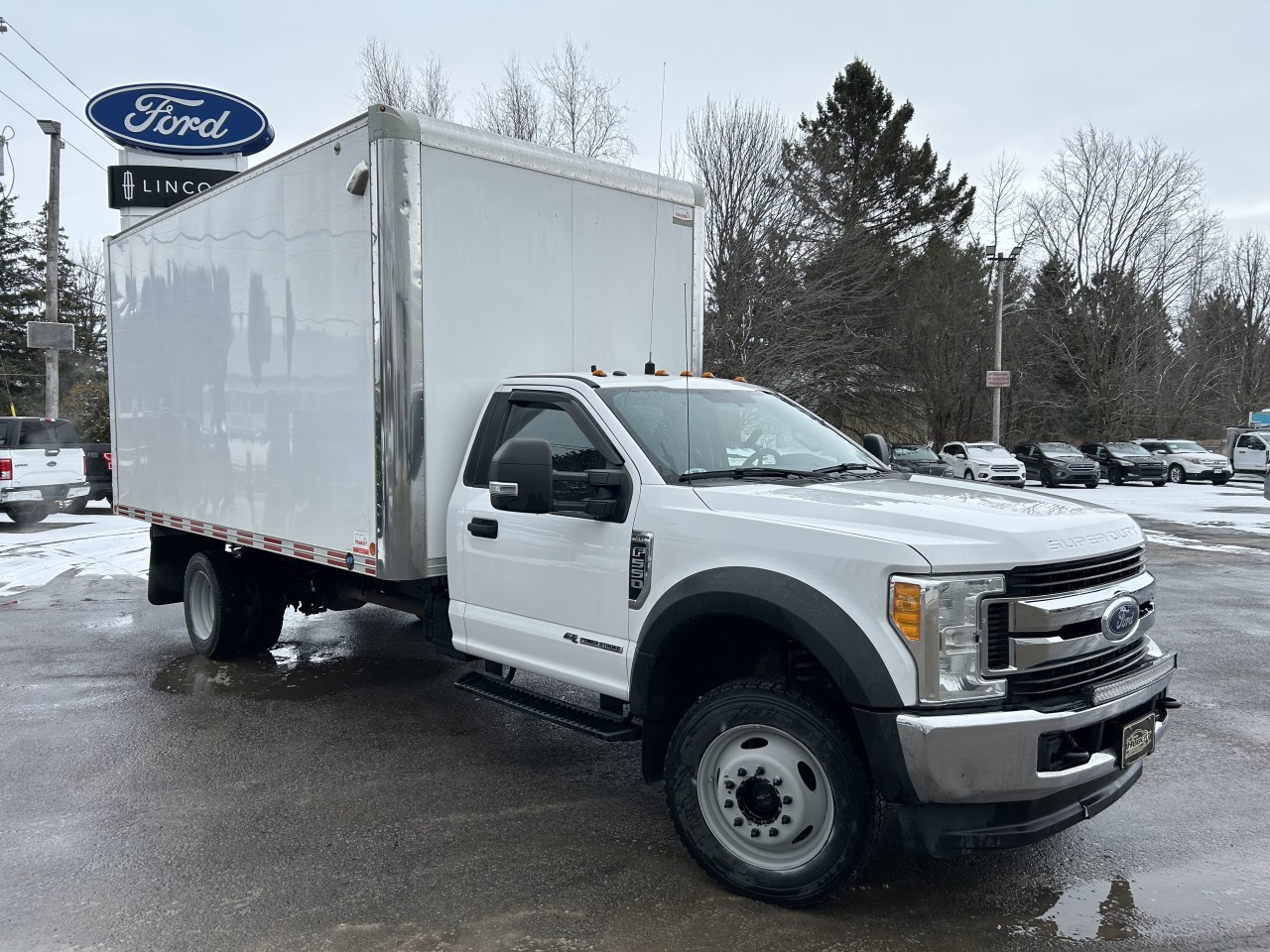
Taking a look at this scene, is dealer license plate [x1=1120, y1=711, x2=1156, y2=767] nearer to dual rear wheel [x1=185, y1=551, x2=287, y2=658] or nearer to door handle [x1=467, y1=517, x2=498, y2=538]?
door handle [x1=467, y1=517, x2=498, y2=538]

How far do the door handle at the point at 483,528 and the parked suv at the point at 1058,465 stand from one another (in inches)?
1206

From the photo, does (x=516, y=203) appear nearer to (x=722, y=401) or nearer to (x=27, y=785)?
(x=722, y=401)

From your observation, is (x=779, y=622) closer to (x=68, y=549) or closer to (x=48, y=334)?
(x=68, y=549)

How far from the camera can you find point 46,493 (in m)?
17.1

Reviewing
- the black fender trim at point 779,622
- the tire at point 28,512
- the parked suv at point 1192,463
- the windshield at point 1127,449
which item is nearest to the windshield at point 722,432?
the black fender trim at point 779,622

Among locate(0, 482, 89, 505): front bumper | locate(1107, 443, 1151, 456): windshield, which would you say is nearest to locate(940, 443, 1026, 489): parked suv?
locate(1107, 443, 1151, 456): windshield

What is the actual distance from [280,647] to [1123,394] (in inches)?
1746

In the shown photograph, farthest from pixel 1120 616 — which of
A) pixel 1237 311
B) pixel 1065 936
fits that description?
pixel 1237 311

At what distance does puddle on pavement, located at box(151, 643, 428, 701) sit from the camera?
6871mm

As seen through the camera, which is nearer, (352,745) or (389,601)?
(352,745)

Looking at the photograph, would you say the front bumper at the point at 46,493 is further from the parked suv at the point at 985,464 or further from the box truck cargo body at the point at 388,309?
the parked suv at the point at 985,464

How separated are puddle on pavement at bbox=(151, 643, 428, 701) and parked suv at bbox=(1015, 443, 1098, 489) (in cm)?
2896

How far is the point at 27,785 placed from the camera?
16.6 ft

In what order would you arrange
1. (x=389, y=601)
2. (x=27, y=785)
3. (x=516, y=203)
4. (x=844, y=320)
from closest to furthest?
(x=27, y=785)
(x=516, y=203)
(x=389, y=601)
(x=844, y=320)
